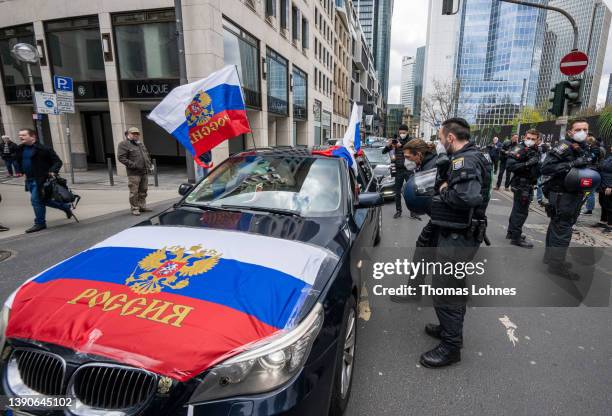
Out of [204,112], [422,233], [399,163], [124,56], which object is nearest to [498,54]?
[124,56]

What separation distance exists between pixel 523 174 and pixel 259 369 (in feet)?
19.6

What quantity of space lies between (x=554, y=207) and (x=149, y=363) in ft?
16.3

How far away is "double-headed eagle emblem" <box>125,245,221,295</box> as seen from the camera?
164cm

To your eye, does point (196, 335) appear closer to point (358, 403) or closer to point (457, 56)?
point (358, 403)

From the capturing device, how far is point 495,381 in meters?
2.51

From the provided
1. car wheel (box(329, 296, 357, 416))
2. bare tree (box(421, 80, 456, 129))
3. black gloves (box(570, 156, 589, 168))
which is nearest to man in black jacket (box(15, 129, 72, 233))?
car wheel (box(329, 296, 357, 416))

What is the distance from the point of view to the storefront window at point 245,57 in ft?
48.3

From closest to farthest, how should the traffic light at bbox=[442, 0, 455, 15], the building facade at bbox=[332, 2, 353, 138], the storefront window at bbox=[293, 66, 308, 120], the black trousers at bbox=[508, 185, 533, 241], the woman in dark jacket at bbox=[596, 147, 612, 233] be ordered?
the black trousers at bbox=[508, 185, 533, 241] → the woman in dark jacket at bbox=[596, 147, 612, 233] → the traffic light at bbox=[442, 0, 455, 15] → the storefront window at bbox=[293, 66, 308, 120] → the building facade at bbox=[332, 2, 353, 138]

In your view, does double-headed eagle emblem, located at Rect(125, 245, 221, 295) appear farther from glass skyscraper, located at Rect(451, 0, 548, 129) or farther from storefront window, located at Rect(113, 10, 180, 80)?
glass skyscraper, located at Rect(451, 0, 548, 129)

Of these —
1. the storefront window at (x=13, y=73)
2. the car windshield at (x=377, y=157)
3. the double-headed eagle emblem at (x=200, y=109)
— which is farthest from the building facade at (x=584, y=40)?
the storefront window at (x=13, y=73)

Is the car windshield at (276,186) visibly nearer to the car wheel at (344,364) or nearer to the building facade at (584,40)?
the car wheel at (344,364)

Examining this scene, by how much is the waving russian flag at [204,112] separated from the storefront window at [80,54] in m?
13.2

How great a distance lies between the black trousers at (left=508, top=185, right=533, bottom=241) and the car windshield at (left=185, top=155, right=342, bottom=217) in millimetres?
4171

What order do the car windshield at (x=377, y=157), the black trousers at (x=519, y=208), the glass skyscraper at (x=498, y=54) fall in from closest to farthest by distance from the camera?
the black trousers at (x=519, y=208)
the car windshield at (x=377, y=157)
the glass skyscraper at (x=498, y=54)
